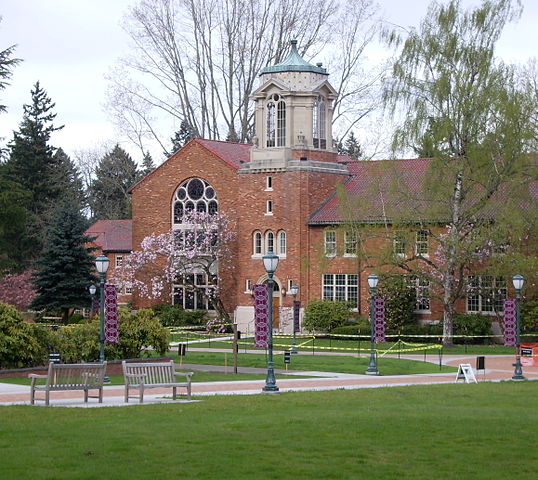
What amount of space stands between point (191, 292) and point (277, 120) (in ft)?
35.0

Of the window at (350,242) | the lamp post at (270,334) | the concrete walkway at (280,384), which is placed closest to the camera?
the concrete walkway at (280,384)

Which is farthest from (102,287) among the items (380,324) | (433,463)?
(433,463)

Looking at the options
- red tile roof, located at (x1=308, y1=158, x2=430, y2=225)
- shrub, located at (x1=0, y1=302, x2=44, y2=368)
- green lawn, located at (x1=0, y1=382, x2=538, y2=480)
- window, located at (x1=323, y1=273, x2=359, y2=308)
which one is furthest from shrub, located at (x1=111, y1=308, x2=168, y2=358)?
window, located at (x1=323, y1=273, x2=359, y2=308)

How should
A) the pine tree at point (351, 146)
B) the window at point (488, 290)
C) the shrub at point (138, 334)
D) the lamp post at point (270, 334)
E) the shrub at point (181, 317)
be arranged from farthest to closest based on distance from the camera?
the pine tree at point (351, 146) < the shrub at point (181, 317) < the window at point (488, 290) < the shrub at point (138, 334) < the lamp post at point (270, 334)

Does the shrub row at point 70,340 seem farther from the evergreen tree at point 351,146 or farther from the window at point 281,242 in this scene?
the evergreen tree at point 351,146

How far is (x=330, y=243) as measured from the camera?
5728cm

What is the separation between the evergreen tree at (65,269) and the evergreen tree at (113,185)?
34237 mm

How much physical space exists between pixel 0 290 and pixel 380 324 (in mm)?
34445

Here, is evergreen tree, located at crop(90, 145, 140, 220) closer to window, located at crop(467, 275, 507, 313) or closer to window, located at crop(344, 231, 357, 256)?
window, located at crop(344, 231, 357, 256)

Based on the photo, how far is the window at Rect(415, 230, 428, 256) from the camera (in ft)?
169

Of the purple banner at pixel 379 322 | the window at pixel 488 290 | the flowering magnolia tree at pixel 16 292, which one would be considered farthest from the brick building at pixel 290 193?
the purple banner at pixel 379 322

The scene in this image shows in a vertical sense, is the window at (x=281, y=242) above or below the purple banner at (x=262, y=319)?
above

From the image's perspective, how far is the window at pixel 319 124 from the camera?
60594 mm

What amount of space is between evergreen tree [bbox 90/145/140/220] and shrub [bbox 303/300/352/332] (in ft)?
123
